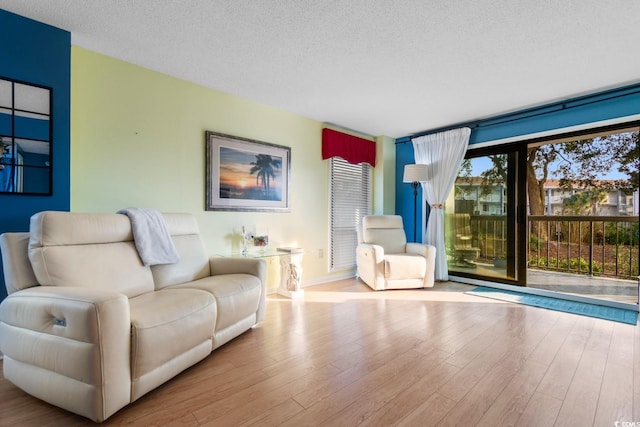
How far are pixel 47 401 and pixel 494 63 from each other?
150 inches

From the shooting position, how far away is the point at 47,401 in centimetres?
148

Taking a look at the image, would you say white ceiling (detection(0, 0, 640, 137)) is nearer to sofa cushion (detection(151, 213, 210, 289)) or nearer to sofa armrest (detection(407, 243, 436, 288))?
sofa cushion (detection(151, 213, 210, 289))

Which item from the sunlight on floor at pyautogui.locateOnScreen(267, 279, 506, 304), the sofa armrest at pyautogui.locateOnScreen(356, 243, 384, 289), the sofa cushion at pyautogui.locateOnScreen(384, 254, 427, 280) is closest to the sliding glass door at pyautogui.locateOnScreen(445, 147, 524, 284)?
the sunlight on floor at pyautogui.locateOnScreen(267, 279, 506, 304)

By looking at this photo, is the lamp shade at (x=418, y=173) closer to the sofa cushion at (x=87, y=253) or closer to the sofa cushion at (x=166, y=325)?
the sofa cushion at (x=166, y=325)

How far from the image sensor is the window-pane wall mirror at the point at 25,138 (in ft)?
6.58

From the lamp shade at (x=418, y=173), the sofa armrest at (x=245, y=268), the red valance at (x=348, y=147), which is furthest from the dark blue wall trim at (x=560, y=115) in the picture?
the sofa armrest at (x=245, y=268)

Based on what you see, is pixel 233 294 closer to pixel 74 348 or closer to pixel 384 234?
pixel 74 348

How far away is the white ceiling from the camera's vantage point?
1946mm

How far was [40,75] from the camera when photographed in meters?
2.13

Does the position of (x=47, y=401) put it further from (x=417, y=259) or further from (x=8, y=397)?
(x=417, y=259)

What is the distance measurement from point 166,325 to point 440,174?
4.08 meters

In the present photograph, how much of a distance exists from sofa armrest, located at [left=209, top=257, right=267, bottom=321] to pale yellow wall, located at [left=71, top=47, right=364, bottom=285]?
62 cm

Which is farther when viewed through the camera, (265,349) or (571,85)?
(571,85)

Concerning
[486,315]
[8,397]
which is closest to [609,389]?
[486,315]
